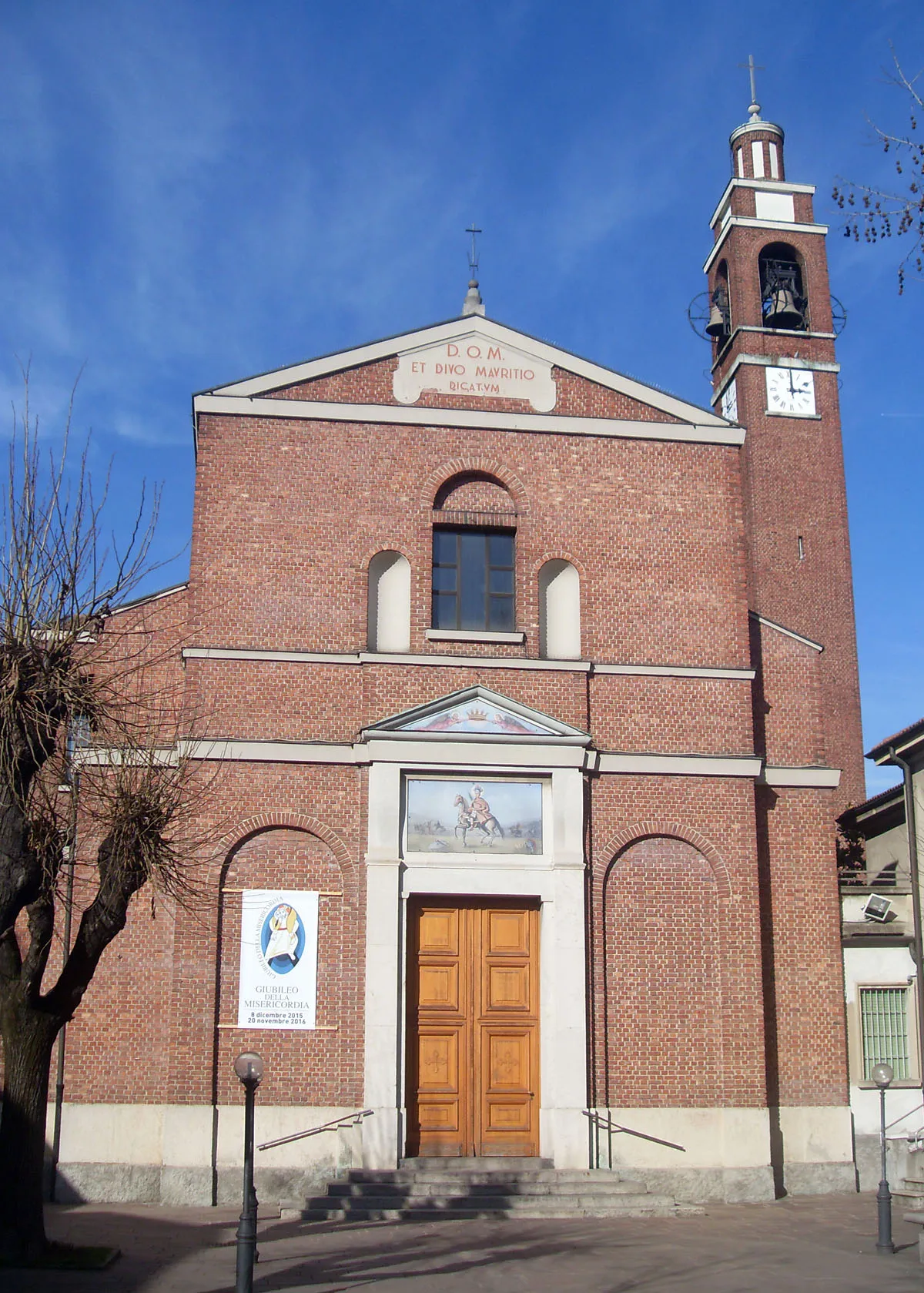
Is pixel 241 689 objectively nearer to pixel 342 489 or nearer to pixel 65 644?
pixel 342 489

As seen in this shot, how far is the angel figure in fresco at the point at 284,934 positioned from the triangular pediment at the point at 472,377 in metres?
7.06

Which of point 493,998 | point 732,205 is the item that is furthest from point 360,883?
point 732,205

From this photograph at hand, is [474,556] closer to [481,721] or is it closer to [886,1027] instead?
[481,721]

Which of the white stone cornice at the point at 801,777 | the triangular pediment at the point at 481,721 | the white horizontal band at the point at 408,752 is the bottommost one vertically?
the white stone cornice at the point at 801,777

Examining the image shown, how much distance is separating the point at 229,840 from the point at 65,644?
4635 millimetres

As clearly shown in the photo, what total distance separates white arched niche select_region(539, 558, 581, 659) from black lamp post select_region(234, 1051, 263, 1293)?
303 inches

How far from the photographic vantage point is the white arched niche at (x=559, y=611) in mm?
18562

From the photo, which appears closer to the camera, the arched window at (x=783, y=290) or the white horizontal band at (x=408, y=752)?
the white horizontal band at (x=408, y=752)

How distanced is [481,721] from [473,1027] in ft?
12.8

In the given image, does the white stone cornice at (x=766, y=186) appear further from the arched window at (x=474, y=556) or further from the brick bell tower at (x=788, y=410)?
the arched window at (x=474, y=556)

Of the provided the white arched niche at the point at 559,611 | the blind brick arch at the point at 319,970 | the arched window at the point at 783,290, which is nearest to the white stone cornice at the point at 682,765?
the white arched niche at the point at 559,611

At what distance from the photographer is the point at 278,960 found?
1683 cm

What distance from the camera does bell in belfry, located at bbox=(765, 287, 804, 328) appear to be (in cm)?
3616

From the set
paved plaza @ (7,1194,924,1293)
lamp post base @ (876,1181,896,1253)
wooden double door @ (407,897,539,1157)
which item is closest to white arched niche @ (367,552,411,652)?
wooden double door @ (407,897,539,1157)
